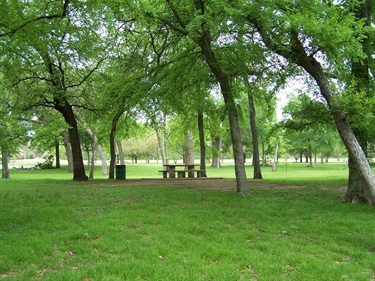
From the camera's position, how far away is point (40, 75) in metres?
18.6

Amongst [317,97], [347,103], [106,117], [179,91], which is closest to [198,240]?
[347,103]

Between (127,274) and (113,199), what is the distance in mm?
6158

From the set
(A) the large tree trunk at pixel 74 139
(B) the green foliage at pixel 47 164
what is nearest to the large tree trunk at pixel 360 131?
(A) the large tree trunk at pixel 74 139

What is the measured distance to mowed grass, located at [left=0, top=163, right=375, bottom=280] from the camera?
191 inches

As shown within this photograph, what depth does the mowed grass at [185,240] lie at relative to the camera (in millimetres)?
4848

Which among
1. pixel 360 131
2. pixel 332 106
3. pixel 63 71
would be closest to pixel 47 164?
pixel 63 71

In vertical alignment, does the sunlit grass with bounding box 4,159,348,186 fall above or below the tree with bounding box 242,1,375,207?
below

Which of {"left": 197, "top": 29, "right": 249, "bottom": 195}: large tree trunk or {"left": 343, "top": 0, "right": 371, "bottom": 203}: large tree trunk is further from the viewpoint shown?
{"left": 197, "top": 29, "right": 249, "bottom": 195}: large tree trunk

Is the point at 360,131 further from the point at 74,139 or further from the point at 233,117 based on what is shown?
the point at 74,139

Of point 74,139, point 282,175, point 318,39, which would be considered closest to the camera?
point 318,39

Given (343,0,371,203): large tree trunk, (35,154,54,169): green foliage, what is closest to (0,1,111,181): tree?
(343,0,371,203): large tree trunk

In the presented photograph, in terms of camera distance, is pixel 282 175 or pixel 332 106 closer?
pixel 332 106

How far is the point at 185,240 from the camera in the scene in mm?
6242

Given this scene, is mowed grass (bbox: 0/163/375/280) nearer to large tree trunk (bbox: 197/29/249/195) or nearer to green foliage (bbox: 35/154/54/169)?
large tree trunk (bbox: 197/29/249/195)
